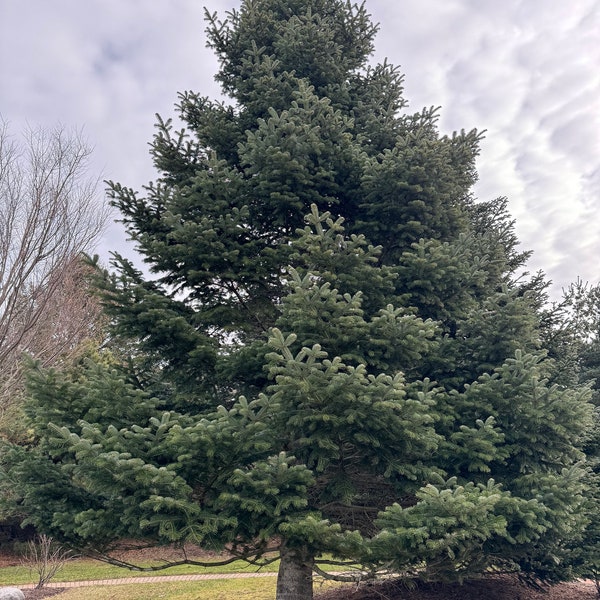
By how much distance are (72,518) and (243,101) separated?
245 inches

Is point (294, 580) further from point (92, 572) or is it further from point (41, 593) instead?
point (92, 572)

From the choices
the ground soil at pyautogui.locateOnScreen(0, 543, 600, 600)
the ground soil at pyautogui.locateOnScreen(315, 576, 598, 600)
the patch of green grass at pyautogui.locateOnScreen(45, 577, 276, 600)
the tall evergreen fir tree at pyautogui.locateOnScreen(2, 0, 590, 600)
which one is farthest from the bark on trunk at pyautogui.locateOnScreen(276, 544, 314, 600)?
the patch of green grass at pyautogui.locateOnScreen(45, 577, 276, 600)

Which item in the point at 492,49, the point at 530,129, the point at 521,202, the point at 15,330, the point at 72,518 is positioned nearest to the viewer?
the point at 72,518

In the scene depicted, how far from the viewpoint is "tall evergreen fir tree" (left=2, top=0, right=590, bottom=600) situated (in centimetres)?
383

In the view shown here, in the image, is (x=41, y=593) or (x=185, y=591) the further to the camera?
(x=41, y=593)

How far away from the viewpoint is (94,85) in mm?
8727

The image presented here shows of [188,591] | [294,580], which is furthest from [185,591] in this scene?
[294,580]

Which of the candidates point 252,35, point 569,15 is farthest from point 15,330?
point 569,15

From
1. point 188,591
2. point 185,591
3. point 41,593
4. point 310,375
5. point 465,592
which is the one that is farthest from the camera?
point 41,593

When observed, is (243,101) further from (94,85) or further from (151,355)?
(151,355)

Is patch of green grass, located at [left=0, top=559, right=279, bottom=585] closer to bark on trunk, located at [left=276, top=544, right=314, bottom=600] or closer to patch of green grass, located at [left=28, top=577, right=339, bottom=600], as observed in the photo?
patch of green grass, located at [left=28, top=577, right=339, bottom=600]

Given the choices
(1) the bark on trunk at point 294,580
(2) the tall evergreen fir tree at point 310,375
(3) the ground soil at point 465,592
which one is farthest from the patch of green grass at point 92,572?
(2) the tall evergreen fir tree at point 310,375

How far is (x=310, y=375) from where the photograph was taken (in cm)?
371

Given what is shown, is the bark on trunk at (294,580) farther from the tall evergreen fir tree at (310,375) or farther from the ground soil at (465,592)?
the ground soil at (465,592)
